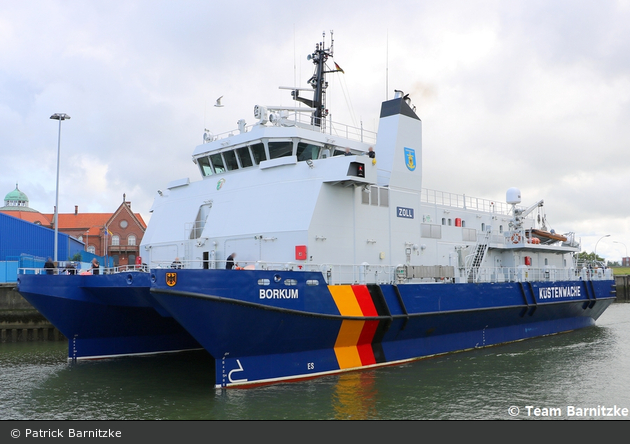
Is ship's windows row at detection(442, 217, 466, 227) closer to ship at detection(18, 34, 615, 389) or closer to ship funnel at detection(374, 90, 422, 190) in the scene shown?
ship at detection(18, 34, 615, 389)

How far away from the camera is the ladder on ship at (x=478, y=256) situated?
1517cm

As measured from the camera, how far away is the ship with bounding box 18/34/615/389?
9953 millimetres

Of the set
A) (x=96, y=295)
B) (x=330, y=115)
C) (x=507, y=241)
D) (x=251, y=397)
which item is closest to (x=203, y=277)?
(x=251, y=397)

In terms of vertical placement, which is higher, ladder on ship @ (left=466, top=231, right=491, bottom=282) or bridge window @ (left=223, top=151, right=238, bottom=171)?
bridge window @ (left=223, top=151, right=238, bottom=171)

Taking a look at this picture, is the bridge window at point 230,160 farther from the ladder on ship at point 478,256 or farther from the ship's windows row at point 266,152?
the ladder on ship at point 478,256

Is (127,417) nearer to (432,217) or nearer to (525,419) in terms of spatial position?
(525,419)

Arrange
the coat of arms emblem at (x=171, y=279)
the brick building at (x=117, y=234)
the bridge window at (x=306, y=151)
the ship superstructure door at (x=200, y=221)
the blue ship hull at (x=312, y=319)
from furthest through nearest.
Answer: the brick building at (x=117, y=234)
the ship superstructure door at (x=200, y=221)
the bridge window at (x=306, y=151)
the blue ship hull at (x=312, y=319)
the coat of arms emblem at (x=171, y=279)

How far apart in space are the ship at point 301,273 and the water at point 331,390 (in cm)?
63

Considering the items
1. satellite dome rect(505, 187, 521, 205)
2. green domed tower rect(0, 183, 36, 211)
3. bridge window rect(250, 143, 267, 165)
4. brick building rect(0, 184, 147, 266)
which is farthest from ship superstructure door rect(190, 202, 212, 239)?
green domed tower rect(0, 183, 36, 211)

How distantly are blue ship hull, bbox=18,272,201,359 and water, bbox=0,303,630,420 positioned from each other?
0.51 meters

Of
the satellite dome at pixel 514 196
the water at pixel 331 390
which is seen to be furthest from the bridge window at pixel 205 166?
the satellite dome at pixel 514 196

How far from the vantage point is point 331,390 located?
9.87m

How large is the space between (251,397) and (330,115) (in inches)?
336

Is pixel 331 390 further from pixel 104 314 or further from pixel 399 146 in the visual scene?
pixel 399 146
